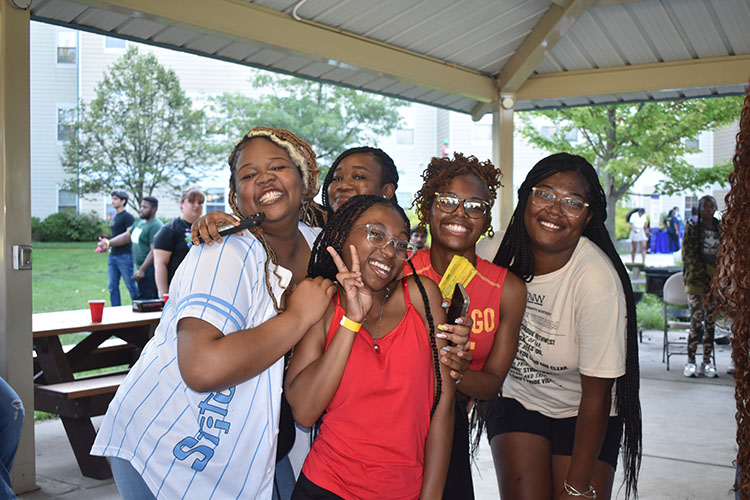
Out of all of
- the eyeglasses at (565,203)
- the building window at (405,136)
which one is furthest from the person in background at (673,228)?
the eyeglasses at (565,203)

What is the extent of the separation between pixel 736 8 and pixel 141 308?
265 inches

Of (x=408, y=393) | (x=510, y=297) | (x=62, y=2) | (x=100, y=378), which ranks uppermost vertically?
(x=62, y=2)

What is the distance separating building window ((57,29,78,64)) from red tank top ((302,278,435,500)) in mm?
24484

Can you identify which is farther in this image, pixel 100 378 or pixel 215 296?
pixel 100 378

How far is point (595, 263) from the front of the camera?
310cm

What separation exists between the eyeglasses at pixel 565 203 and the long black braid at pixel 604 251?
8 centimetres

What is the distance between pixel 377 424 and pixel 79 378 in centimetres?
460

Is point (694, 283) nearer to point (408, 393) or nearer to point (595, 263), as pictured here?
point (595, 263)

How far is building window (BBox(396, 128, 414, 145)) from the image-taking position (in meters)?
26.3

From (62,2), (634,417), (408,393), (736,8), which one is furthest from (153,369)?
(736,8)

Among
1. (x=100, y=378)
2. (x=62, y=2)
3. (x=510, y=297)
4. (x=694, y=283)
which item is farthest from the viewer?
(x=694, y=283)

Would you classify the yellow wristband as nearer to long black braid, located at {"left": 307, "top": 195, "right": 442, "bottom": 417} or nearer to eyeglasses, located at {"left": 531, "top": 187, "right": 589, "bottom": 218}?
Answer: long black braid, located at {"left": 307, "top": 195, "right": 442, "bottom": 417}

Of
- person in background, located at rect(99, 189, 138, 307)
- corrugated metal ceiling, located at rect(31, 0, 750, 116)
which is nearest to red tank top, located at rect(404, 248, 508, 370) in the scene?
corrugated metal ceiling, located at rect(31, 0, 750, 116)

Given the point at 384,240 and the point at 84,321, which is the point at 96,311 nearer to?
the point at 84,321
